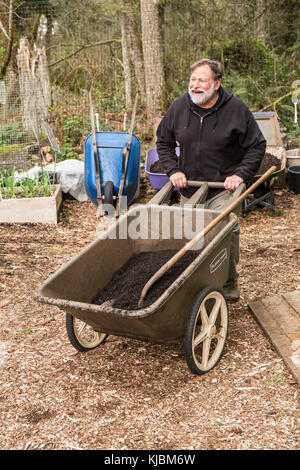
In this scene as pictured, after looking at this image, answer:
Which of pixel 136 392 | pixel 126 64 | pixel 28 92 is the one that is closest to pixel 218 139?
pixel 136 392

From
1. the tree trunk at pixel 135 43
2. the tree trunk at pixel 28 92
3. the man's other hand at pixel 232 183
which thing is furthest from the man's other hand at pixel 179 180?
the tree trunk at pixel 135 43

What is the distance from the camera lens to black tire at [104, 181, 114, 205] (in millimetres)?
5984

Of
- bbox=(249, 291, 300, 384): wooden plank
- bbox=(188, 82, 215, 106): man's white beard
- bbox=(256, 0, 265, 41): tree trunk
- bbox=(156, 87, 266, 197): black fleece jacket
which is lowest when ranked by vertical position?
bbox=(249, 291, 300, 384): wooden plank

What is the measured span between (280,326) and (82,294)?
52.0 inches

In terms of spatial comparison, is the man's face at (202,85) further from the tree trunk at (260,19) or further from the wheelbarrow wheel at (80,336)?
the tree trunk at (260,19)

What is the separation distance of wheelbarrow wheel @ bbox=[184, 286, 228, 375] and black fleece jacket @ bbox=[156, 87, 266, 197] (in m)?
0.95

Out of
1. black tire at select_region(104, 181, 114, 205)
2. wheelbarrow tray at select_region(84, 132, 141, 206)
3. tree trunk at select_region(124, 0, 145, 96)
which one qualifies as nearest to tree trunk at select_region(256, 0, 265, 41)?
tree trunk at select_region(124, 0, 145, 96)

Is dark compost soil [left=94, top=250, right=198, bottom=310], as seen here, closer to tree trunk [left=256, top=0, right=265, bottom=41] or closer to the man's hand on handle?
the man's hand on handle

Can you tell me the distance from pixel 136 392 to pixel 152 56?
6809mm

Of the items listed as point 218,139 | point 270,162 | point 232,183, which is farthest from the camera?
point 270,162

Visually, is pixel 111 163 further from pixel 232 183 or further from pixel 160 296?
pixel 160 296

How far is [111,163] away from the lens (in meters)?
6.13

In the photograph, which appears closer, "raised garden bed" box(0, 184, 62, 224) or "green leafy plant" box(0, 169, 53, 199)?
"raised garden bed" box(0, 184, 62, 224)

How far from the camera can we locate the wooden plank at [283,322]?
292cm
